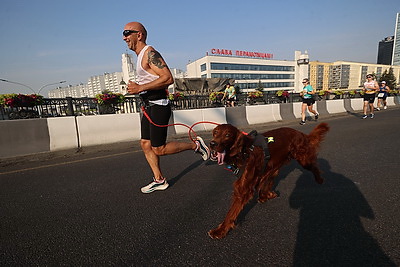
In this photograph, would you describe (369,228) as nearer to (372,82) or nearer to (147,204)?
(147,204)

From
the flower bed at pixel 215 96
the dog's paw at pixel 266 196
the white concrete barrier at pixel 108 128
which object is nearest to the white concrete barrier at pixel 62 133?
the white concrete barrier at pixel 108 128

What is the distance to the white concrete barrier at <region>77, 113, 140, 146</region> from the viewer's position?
221 inches

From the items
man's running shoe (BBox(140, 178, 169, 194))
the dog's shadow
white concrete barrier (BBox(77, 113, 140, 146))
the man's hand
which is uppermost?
the man's hand

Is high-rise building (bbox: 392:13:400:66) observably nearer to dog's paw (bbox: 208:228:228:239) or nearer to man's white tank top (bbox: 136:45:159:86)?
man's white tank top (bbox: 136:45:159:86)

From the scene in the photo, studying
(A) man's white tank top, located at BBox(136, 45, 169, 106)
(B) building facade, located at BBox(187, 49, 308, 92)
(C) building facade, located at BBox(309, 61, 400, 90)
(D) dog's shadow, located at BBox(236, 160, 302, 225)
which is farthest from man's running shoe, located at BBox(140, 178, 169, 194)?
(C) building facade, located at BBox(309, 61, 400, 90)

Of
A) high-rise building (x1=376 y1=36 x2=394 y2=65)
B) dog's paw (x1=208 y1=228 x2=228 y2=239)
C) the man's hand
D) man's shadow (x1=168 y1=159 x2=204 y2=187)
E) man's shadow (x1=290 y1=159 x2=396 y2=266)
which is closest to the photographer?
man's shadow (x1=290 y1=159 x2=396 y2=266)

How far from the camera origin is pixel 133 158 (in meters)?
4.38

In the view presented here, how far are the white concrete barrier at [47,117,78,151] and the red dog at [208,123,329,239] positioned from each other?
5.04 metres

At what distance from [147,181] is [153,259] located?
1.67m

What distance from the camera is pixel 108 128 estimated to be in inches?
234

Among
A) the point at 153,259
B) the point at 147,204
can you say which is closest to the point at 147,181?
the point at 147,204

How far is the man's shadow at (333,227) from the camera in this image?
1446 millimetres

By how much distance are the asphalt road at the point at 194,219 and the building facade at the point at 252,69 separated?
7625 cm

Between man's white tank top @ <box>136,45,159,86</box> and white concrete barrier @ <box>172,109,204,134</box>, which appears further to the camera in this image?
white concrete barrier @ <box>172,109,204,134</box>
